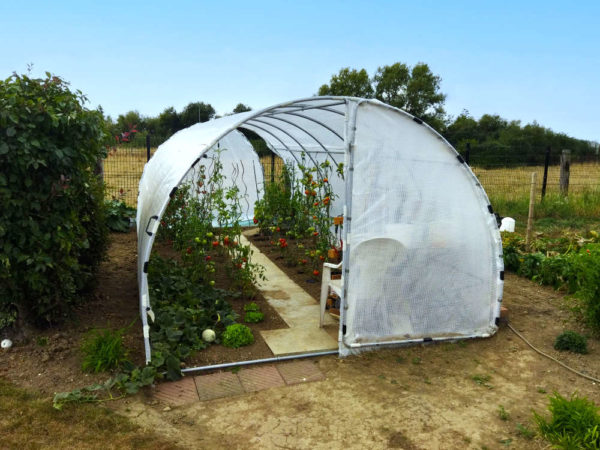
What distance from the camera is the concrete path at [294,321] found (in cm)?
447

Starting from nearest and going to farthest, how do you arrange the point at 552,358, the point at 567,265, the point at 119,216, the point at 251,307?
the point at 552,358, the point at 251,307, the point at 567,265, the point at 119,216

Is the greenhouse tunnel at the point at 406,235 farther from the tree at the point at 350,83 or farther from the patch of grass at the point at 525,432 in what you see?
the tree at the point at 350,83

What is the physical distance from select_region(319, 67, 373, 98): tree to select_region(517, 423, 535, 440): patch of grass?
92.4 ft

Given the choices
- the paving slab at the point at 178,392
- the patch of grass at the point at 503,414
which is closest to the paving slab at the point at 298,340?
the paving slab at the point at 178,392

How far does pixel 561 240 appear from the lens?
7301mm

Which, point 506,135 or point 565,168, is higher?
point 506,135

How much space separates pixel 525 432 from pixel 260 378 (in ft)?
6.32

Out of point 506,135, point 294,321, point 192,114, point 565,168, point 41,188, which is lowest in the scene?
point 294,321

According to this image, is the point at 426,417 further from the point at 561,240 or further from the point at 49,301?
the point at 561,240

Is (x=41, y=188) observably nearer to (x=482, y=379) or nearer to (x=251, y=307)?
(x=251, y=307)

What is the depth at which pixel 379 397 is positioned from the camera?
12.0 ft

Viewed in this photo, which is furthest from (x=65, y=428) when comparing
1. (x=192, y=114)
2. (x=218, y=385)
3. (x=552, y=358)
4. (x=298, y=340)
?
(x=192, y=114)

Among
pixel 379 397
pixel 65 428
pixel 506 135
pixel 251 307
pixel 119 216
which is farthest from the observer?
pixel 506 135

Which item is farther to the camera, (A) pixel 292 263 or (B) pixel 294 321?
(A) pixel 292 263
